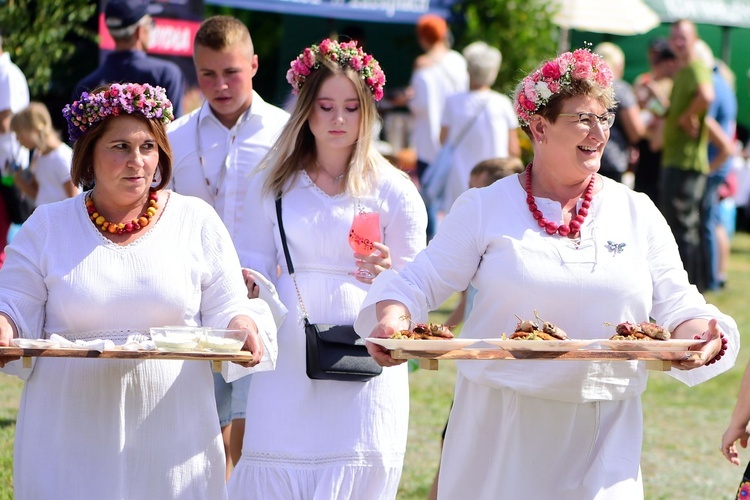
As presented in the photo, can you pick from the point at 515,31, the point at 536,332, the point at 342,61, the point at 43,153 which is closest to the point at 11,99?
the point at 43,153

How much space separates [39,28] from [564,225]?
19.9ft

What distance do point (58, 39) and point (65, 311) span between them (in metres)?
5.70

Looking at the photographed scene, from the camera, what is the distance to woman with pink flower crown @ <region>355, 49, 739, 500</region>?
397cm

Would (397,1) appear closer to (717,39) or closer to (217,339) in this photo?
(717,39)

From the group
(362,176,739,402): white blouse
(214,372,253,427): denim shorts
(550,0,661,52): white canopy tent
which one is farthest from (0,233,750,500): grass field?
(550,0,661,52): white canopy tent

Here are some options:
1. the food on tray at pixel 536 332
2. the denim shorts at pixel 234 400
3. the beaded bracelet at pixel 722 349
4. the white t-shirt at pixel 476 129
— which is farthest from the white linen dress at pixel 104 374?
the white t-shirt at pixel 476 129

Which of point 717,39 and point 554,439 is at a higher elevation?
point 717,39

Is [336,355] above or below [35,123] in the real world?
below

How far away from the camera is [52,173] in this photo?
8.30 metres

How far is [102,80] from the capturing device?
22.1 feet

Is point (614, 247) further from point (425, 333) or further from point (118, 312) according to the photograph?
point (118, 312)

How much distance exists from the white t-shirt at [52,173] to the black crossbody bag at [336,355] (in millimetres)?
3976

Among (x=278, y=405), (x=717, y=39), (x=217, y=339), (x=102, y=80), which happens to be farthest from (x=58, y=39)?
(x=717, y=39)

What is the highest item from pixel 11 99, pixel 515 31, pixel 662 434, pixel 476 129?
pixel 515 31
